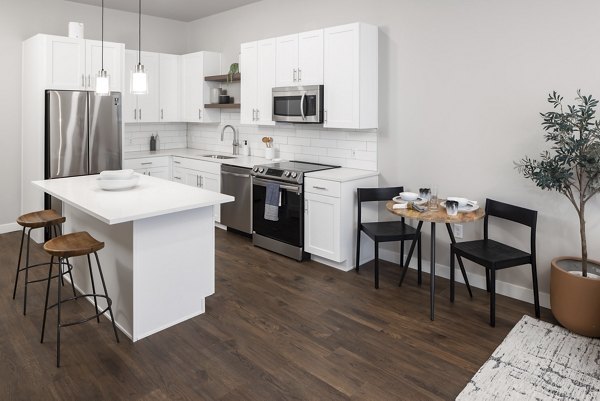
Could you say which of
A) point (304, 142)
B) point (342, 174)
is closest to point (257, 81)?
point (304, 142)

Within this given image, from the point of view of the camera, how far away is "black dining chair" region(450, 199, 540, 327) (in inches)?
126

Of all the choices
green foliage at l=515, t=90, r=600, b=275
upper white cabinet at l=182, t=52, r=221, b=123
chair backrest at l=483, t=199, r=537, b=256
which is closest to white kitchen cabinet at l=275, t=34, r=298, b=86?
upper white cabinet at l=182, t=52, r=221, b=123

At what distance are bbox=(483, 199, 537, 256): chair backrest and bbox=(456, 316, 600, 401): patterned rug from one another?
25.0 inches

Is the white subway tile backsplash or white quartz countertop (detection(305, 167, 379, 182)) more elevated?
the white subway tile backsplash

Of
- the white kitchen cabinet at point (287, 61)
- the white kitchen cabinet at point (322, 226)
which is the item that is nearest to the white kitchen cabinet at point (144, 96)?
the white kitchen cabinet at point (287, 61)

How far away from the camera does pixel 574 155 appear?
3035mm

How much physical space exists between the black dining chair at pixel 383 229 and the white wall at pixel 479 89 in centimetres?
24

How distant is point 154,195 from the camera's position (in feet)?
10.9

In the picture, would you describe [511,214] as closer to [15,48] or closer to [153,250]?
[153,250]

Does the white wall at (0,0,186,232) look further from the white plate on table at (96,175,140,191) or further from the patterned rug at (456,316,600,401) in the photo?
the patterned rug at (456,316,600,401)

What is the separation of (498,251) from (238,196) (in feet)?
9.90

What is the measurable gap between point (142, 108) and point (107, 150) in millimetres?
1059

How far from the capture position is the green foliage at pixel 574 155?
2.95 m

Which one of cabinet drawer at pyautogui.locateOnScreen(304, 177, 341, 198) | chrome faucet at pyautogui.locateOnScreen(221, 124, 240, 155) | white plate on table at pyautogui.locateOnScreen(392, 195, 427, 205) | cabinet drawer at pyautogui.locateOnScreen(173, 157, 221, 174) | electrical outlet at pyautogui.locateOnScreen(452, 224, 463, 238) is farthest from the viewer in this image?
chrome faucet at pyautogui.locateOnScreen(221, 124, 240, 155)
